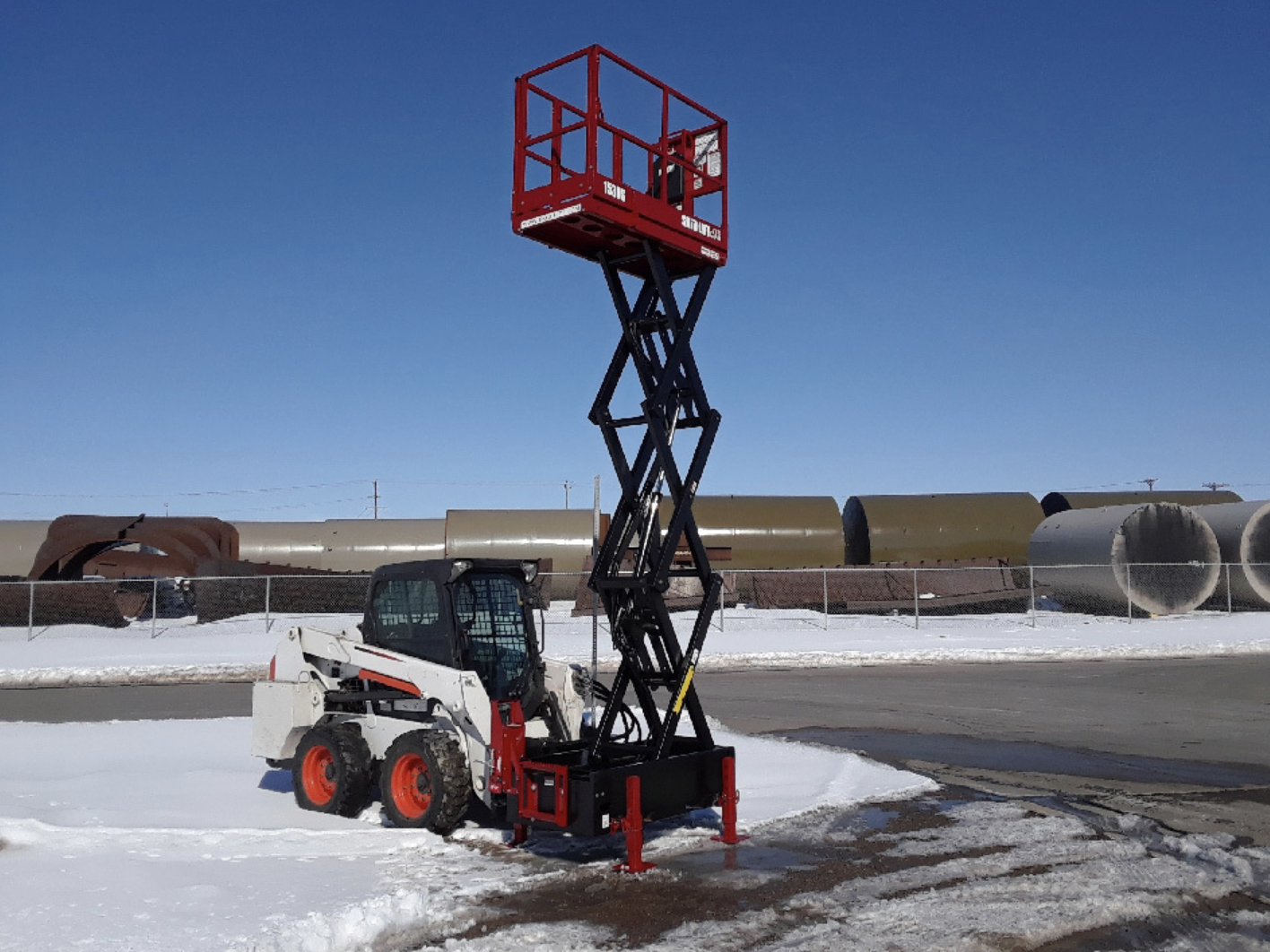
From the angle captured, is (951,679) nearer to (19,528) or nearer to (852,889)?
(852,889)

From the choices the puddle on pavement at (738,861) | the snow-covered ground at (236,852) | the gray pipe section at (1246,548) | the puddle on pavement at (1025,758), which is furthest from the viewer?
the gray pipe section at (1246,548)

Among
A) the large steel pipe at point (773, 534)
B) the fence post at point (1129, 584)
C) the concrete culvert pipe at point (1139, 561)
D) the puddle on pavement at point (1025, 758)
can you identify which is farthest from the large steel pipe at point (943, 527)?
the puddle on pavement at point (1025, 758)

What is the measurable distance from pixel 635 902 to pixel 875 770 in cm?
473

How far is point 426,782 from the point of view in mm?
7977

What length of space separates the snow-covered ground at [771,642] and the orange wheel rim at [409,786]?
1346 centimetres

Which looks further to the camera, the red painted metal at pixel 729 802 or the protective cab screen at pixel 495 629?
the protective cab screen at pixel 495 629

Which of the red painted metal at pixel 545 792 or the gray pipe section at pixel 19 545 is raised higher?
the gray pipe section at pixel 19 545

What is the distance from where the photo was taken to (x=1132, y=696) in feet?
53.6

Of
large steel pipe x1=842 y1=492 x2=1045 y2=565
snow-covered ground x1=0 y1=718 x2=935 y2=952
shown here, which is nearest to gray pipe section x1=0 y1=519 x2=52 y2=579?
large steel pipe x1=842 y1=492 x2=1045 y2=565

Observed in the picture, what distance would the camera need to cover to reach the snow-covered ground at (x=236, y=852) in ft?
19.1

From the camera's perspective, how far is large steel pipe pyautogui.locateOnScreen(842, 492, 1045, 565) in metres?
33.7

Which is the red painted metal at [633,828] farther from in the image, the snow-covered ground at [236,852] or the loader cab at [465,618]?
the loader cab at [465,618]

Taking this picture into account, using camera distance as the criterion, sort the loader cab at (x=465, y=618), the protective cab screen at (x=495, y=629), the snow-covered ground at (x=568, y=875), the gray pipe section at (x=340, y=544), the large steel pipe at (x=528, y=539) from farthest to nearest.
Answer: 1. the gray pipe section at (x=340, y=544)
2. the large steel pipe at (x=528, y=539)
3. the protective cab screen at (x=495, y=629)
4. the loader cab at (x=465, y=618)
5. the snow-covered ground at (x=568, y=875)

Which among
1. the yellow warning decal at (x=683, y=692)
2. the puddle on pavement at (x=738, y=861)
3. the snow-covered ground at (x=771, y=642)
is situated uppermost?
the yellow warning decal at (x=683, y=692)
